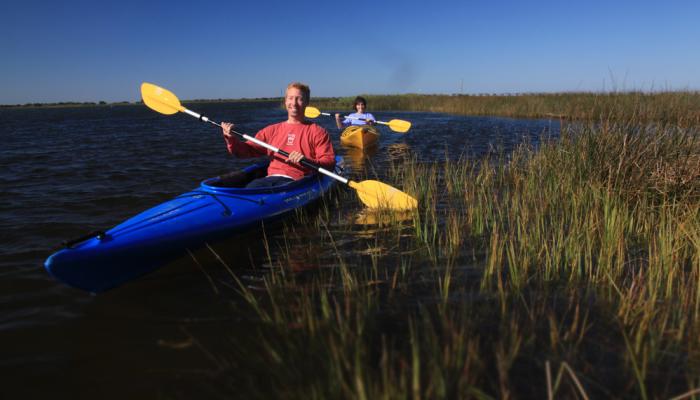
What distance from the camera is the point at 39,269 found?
11.5ft

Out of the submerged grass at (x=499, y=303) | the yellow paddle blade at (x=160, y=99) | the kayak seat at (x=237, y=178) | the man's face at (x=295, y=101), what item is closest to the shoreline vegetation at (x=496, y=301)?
the submerged grass at (x=499, y=303)

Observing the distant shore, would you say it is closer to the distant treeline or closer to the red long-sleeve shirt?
the distant treeline

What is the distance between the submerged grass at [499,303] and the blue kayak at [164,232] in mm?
459

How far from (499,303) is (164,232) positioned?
2767 millimetres

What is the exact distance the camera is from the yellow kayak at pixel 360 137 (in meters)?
10.9

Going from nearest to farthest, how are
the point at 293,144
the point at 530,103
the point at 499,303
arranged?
the point at 499,303, the point at 293,144, the point at 530,103

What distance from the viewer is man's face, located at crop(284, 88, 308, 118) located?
500 cm

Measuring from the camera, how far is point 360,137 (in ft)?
35.7

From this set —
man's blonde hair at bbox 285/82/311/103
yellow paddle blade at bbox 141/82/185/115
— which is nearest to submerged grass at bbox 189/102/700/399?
man's blonde hair at bbox 285/82/311/103

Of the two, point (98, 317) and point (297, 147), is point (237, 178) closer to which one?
point (297, 147)

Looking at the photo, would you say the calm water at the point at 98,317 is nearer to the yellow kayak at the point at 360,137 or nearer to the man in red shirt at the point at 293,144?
the man in red shirt at the point at 293,144

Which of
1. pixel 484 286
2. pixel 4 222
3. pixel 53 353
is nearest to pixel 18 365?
pixel 53 353

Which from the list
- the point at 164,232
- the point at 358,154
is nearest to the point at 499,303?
the point at 164,232

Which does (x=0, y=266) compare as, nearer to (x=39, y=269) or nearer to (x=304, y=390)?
(x=39, y=269)
